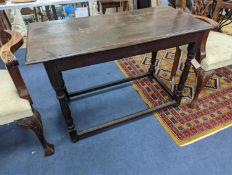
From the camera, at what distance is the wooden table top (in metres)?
0.92

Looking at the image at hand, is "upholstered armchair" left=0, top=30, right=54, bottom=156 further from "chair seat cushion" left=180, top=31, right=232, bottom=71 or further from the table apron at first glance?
"chair seat cushion" left=180, top=31, right=232, bottom=71

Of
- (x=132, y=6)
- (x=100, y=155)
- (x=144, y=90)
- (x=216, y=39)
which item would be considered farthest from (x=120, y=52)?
(x=132, y=6)

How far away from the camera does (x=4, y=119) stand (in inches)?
39.4

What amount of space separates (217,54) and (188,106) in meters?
0.50

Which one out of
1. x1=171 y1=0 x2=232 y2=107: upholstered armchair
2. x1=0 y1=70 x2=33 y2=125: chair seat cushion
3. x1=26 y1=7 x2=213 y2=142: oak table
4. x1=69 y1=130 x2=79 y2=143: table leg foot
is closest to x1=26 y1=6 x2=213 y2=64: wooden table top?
x1=26 y1=7 x2=213 y2=142: oak table

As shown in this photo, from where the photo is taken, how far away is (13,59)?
34.6 inches

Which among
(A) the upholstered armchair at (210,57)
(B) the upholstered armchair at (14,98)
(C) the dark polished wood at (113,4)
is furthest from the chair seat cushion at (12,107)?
(C) the dark polished wood at (113,4)

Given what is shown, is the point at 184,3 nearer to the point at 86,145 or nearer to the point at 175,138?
the point at 175,138

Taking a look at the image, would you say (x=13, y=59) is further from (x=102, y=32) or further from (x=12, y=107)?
(x=102, y=32)

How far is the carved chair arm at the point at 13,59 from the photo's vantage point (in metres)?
0.88

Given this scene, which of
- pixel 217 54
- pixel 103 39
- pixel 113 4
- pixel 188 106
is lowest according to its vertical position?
pixel 188 106

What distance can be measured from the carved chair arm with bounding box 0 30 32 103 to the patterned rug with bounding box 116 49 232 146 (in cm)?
105

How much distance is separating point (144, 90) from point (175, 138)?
596mm

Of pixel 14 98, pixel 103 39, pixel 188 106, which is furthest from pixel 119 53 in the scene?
pixel 188 106
